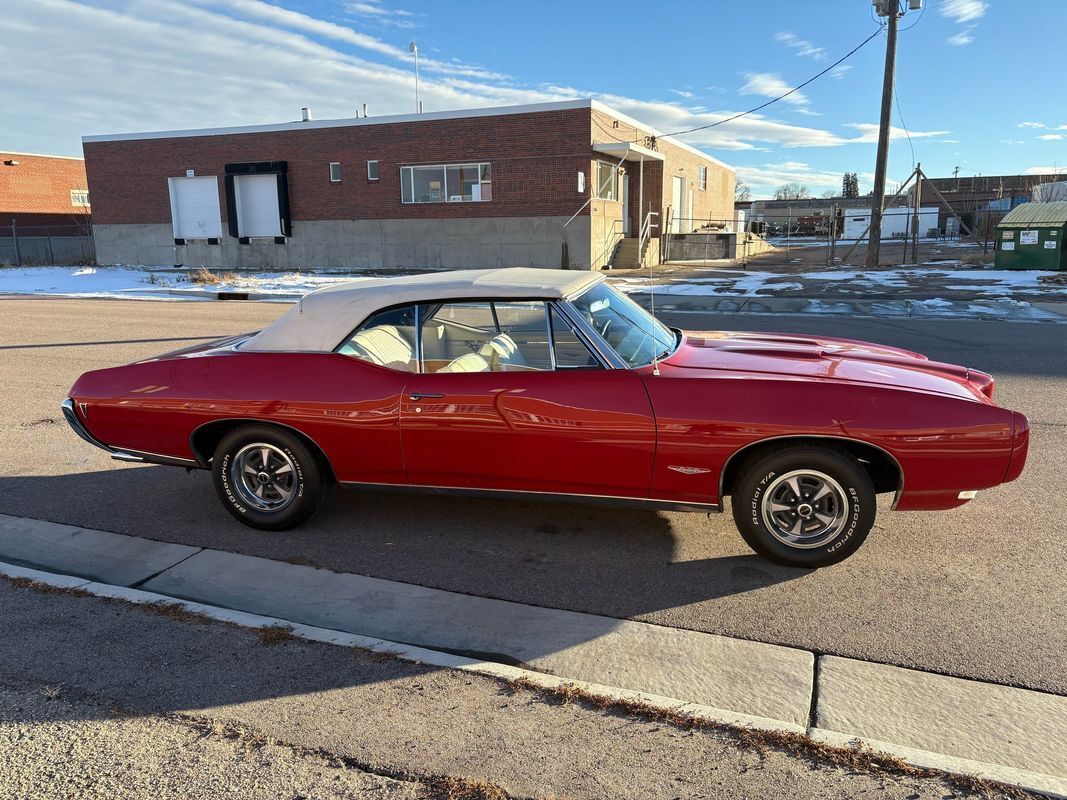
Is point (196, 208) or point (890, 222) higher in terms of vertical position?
point (196, 208)

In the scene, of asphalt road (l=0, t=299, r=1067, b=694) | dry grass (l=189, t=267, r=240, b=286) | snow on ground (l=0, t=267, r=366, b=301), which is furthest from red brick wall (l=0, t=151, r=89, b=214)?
asphalt road (l=0, t=299, r=1067, b=694)

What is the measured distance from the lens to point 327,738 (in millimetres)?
2680

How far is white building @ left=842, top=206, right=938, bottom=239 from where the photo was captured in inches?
2165

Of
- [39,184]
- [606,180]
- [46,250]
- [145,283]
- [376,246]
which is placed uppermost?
[39,184]

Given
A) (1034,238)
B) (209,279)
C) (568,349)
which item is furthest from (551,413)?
(1034,238)

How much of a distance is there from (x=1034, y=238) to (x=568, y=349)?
25050 millimetres

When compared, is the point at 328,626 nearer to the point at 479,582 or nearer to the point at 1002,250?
the point at 479,582

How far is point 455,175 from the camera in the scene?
92.2 feet

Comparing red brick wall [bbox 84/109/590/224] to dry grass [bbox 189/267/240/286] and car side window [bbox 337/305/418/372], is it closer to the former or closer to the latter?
dry grass [bbox 189/267/240/286]

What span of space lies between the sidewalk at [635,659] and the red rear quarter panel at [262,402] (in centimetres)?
65

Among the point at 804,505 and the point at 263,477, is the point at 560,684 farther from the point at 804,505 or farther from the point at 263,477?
the point at 263,477

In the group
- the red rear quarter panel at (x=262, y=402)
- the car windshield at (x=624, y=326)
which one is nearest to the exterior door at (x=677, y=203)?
the car windshield at (x=624, y=326)

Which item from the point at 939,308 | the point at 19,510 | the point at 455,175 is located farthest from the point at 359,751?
the point at 455,175

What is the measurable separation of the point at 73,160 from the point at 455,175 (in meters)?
36.1
